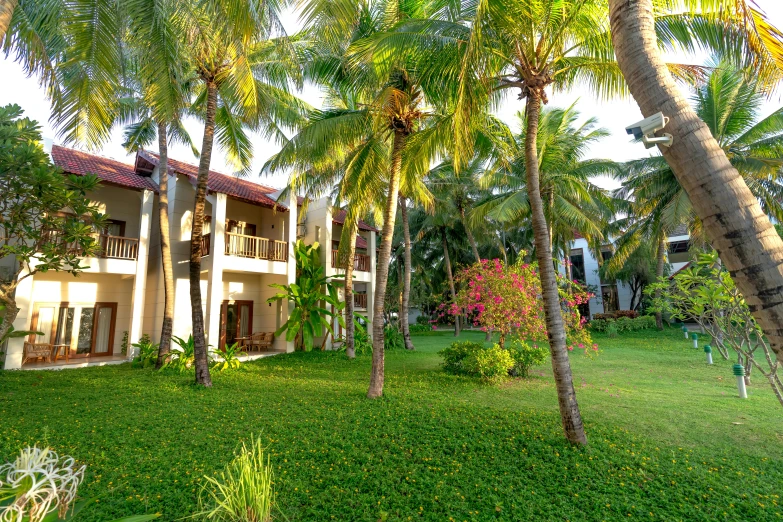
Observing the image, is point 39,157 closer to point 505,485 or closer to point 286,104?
point 286,104

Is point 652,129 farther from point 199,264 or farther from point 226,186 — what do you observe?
point 226,186

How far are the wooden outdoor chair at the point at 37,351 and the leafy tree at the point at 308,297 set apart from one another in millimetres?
6547

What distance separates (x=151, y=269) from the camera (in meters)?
13.7

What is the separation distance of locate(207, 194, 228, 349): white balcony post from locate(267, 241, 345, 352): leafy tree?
1.91m

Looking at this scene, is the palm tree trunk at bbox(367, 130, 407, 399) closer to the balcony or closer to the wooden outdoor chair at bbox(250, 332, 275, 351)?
the balcony

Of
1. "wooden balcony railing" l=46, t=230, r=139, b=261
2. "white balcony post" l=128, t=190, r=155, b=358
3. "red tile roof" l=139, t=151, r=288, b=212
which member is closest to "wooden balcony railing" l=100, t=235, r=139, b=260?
"wooden balcony railing" l=46, t=230, r=139, b=261

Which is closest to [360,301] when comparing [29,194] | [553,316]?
[29,194]

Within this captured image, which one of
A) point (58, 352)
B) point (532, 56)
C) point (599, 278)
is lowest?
point (58, 352)

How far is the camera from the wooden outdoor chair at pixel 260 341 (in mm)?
14195

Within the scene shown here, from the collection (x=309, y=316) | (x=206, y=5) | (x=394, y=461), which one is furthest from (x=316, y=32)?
(x=309, y=316)

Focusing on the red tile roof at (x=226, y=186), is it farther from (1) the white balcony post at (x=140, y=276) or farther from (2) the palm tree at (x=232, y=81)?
(2) the palm tree at (x=232, y=81)

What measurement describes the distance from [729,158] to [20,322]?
25527 mm

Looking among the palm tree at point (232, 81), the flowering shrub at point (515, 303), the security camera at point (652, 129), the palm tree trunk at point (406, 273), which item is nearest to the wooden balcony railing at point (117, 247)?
the palm tree at point (232, 81)

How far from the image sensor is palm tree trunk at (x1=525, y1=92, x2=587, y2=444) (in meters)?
4.99
